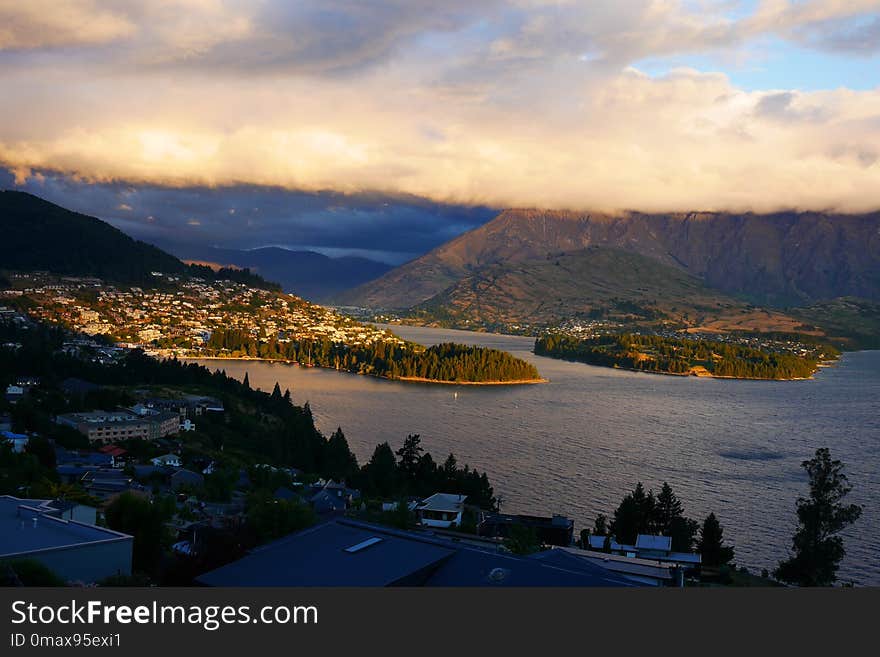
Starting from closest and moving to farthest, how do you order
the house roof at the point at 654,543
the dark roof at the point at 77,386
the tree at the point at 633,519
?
the house roof at the point at 654,543 → the tree at the point at 633,519 → the dark roof at the point at 77,386

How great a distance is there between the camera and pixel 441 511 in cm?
1900

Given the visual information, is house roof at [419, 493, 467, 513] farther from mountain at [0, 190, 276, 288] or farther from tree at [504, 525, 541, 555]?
mountain at [0, 190, 276, 288]

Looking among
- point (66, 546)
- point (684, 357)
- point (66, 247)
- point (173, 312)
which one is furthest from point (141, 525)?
point (66, 247)

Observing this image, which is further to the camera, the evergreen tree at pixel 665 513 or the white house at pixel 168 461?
the white house at pixel 168 461

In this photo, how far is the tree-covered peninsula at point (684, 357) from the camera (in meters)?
75.6

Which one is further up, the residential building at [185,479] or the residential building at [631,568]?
the residential building at [631,568]

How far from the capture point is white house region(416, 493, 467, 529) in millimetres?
18031

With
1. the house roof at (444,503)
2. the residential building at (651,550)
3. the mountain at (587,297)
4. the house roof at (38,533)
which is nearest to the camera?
the house roof at (38,533)

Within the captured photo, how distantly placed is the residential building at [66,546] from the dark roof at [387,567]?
989 mm

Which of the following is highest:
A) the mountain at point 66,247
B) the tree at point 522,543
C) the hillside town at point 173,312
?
the mountain at point 66,247

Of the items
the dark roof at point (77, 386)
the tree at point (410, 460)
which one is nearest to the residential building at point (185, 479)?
the tree at point (410, 460)

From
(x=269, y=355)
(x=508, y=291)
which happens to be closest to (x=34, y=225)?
(x=269, y=355)

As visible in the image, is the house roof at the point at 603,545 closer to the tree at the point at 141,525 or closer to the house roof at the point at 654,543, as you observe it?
the house roof at the point at 654,543

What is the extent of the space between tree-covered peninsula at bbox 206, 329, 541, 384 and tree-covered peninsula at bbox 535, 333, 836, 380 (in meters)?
18.5
